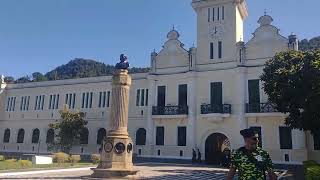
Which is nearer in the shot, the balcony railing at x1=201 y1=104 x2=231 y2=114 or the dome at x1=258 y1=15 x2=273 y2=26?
the balcony railing at x1=201 y1=104 x2=231 y2=114

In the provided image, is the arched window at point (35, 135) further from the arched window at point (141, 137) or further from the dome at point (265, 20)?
the dome at point (265, 20)

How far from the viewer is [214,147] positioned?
105ft

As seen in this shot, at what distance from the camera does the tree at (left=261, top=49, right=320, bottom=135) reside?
21.0 meters

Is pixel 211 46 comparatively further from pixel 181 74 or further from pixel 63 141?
pixel 63 141

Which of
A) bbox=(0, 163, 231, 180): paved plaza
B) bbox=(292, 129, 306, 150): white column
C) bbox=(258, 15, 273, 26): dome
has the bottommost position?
bbox=(0, 163, 231, 180): paved plaza

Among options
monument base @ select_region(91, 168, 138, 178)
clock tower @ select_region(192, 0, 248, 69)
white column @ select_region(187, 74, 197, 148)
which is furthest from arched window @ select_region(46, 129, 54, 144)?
monument base @ select_region(91, 168, 138, 178)

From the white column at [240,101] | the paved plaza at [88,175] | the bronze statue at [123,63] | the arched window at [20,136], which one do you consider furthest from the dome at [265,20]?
the arched window at [20,136]

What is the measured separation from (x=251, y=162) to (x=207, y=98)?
2746 centimetres

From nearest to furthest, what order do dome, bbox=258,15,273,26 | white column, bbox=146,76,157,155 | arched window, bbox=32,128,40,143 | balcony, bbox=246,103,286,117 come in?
balcony, bbox=246,103,286,117 < dome, bbox=258,15,273,26 < white column, bbox=146,76,157,155 < arched window, bbox=32,128,40,143

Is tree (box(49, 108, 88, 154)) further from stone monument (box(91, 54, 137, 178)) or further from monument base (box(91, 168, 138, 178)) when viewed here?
monument base (box(91, 168, 138, 178))

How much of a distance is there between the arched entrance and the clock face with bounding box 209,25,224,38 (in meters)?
9.02

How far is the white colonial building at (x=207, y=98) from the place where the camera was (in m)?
29.9

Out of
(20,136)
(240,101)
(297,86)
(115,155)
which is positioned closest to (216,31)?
(240,101)

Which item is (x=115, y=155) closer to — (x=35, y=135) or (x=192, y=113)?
(x=192, y=113)
